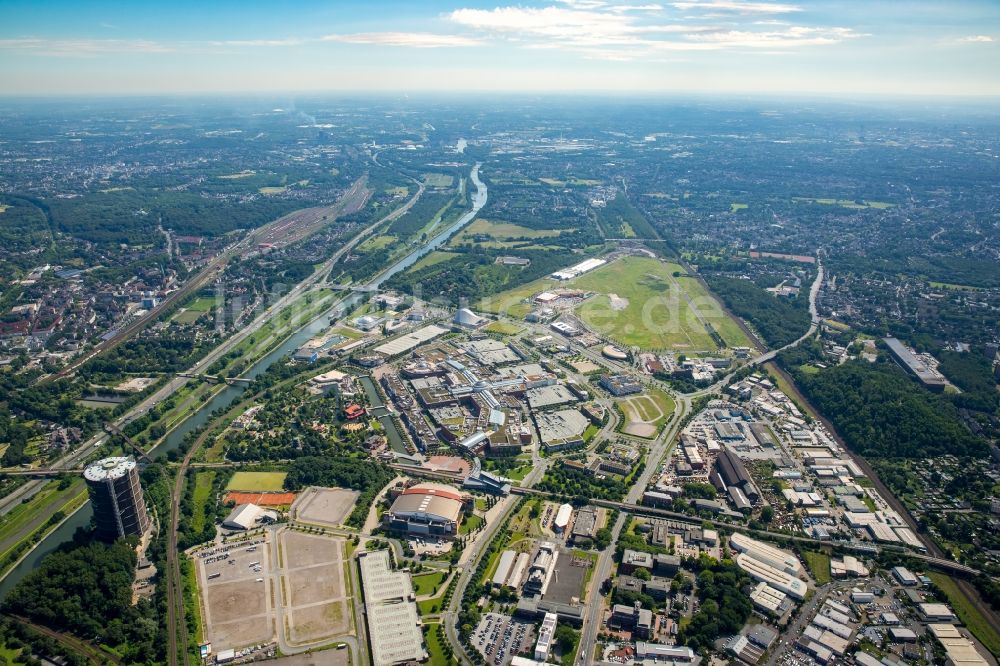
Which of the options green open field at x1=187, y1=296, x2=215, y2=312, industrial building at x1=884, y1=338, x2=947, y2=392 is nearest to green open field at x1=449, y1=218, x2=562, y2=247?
green open field at x1=187, y1=296, x2=215, y2=312

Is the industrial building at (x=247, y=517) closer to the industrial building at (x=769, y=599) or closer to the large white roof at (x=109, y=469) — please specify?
the large white roof at (x=109, y=469)

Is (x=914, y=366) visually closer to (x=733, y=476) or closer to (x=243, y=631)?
(x=733, y=476)

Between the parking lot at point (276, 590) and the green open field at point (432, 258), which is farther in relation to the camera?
the green open field at point (432, 258)

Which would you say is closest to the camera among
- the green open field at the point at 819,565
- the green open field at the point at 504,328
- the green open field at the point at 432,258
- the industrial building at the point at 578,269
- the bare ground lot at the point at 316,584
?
the bare ground lot at the point at 316,584

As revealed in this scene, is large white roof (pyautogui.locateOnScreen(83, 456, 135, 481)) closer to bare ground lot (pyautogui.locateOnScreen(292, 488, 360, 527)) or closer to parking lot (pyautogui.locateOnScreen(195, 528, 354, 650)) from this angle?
parking lot (pyautogui.locateOnScreen(195, 528, 354, 650))

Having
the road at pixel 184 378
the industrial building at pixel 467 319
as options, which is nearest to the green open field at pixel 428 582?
the road at pixel 184 378

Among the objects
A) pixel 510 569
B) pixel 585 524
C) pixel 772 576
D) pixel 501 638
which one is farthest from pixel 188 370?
pixel 772 576
